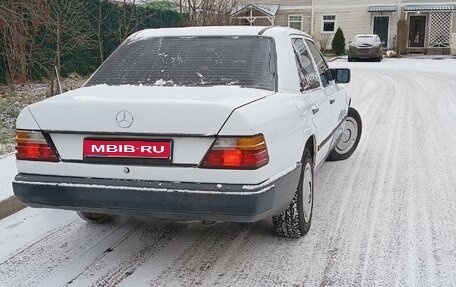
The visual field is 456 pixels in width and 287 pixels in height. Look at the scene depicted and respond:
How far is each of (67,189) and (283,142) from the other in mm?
1425

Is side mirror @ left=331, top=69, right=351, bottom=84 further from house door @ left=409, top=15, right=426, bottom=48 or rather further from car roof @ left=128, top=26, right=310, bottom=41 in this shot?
house door @ left=409, top=15, right=426, bottom=48

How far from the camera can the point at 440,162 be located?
6359 millimetres

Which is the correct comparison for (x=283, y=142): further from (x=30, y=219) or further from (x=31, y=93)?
(x=31, y=93)

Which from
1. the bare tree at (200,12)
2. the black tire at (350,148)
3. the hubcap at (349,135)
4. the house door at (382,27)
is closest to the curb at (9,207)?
the black tire at (350,148)

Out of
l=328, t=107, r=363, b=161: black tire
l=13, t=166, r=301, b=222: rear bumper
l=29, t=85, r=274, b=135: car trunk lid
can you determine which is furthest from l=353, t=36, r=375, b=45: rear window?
l=13, t=166, r=301, b=222: rear bumper

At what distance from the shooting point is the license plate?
3162mm

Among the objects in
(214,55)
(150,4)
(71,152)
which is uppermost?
(150,4)

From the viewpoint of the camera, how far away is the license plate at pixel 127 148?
3162 mm

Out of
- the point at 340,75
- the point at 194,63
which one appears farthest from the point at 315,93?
the point at 340,75

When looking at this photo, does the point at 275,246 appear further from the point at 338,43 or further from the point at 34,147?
the point at 338,43

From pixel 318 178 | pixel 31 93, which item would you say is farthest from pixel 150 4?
pixel 318 178

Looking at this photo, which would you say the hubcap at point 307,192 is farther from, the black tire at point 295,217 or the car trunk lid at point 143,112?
the car trunk lid at point 143,112

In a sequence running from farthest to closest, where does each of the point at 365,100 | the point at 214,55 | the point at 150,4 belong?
1. the point at 150,4
2. the point at 365,100
3. the point at 214,55

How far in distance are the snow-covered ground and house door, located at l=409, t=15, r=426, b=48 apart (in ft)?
103
